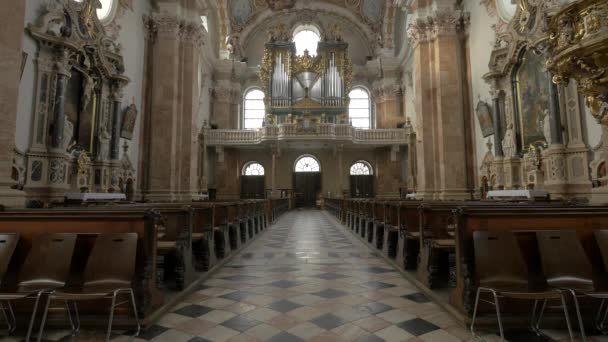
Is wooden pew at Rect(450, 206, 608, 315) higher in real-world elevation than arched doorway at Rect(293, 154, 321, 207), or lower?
lower

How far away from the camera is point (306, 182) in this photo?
22.6 m

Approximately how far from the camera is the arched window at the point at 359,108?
74.1ft

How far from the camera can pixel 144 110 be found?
12180 millimetres

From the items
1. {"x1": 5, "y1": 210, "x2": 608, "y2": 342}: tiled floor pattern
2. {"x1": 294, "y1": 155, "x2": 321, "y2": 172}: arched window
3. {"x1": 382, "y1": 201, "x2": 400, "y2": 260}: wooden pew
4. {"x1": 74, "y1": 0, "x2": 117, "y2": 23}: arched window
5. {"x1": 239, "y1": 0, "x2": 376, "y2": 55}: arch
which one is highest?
{"x1": 239, "y1": 0, "x2": 376, "y2": 55}: arch

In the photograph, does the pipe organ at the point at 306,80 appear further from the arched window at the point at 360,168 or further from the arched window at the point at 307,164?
the arched window at the point at 360,168

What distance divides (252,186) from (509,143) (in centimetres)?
1561

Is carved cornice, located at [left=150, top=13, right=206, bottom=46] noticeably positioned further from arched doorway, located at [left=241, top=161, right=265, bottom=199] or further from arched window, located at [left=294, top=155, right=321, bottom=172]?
arched window, located at [left=294, top=155, right=321, bottom=172]

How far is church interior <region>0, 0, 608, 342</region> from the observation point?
274cm

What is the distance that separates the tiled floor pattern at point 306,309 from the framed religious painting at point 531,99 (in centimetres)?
624

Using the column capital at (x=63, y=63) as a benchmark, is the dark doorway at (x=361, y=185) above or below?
below

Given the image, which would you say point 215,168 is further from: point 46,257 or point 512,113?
point 46,257

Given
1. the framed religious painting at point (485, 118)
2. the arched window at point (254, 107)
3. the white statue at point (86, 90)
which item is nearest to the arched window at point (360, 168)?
the arched window at point (254, 107)

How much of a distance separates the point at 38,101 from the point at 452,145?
11.8 meters

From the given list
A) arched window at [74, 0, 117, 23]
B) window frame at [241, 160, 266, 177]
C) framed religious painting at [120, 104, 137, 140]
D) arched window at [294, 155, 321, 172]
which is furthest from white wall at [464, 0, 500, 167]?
window frame at [241, 160, 266, 177]
